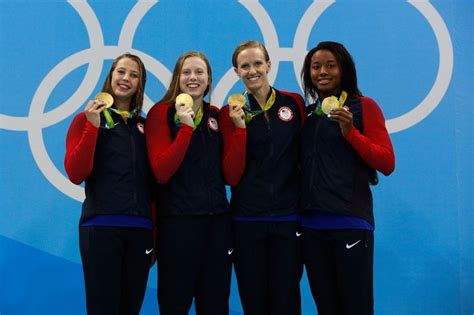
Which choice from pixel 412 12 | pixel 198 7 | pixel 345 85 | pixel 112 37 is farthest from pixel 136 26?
pixel 412 12

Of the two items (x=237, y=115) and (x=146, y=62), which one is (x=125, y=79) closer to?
(x=237, y=115)

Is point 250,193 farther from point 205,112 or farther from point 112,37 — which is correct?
point 112,37

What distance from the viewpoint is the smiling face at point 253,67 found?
2.80 m

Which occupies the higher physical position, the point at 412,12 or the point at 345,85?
the point at 412,12

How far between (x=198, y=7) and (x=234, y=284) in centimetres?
243

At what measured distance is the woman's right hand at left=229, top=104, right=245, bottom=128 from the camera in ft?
8.63

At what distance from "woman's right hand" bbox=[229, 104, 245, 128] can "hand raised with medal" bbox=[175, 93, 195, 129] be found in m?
0.22

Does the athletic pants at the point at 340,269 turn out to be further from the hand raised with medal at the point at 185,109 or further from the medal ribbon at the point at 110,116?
the medal ribbon at the point at 110,116

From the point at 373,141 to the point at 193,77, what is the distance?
1083mm

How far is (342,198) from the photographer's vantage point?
2.58 meters

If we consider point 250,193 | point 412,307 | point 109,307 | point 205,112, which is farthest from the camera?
point 412,307

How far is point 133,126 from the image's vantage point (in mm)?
2793

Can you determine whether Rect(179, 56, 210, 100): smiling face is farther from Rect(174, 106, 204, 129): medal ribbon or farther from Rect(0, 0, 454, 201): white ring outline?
Rect(0, 0, 454, 201): white ring outline

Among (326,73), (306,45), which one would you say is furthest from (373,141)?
(306,45)
